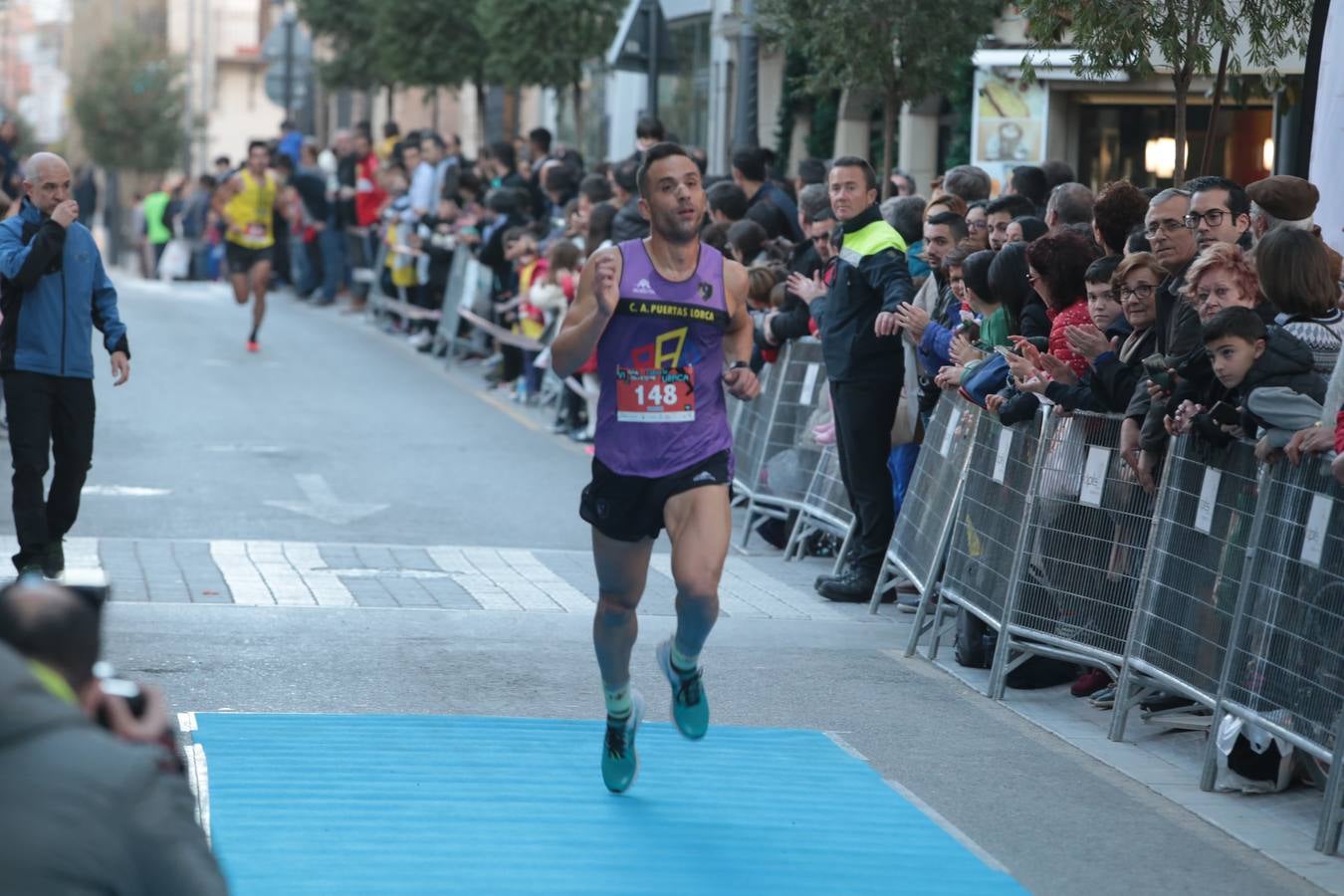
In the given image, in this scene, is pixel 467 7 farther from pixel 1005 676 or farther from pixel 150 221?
pixel 1005 676

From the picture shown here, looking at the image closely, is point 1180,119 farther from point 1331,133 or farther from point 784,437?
point 784,437

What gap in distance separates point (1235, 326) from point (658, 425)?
199cm

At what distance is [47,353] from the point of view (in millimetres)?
10500

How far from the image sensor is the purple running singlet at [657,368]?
22.8 feet

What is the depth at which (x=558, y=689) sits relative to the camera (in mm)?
8844

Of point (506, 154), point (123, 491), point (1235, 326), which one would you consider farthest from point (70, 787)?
point (506, 154)

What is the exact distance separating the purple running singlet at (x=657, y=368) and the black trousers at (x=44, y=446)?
437 cm

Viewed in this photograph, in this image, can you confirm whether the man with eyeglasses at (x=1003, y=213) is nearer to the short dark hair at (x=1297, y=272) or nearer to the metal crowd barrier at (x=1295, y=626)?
the short dark hair at (x=1297, y=272)

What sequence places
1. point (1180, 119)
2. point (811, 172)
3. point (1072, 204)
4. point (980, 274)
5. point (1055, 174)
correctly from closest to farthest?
point (980, 274), point (1072, 204), point (1180, 119), point (1055, 174), point (811, 172)

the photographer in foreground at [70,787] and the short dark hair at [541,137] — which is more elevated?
the short dark hair at [541,137]

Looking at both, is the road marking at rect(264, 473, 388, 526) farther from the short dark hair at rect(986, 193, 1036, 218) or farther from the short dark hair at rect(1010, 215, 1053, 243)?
the short dark hair at rect(1010, 215, 1053, 243)

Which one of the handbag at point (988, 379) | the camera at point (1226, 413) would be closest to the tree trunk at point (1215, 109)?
the handbag at point (988, 379)

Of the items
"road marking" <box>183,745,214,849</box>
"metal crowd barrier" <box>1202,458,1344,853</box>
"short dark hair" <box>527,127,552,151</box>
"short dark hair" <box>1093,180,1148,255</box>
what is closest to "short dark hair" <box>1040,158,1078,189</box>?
"short dark hair" <box>1093,180,1148,255</box>

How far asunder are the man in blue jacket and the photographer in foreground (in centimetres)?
751
